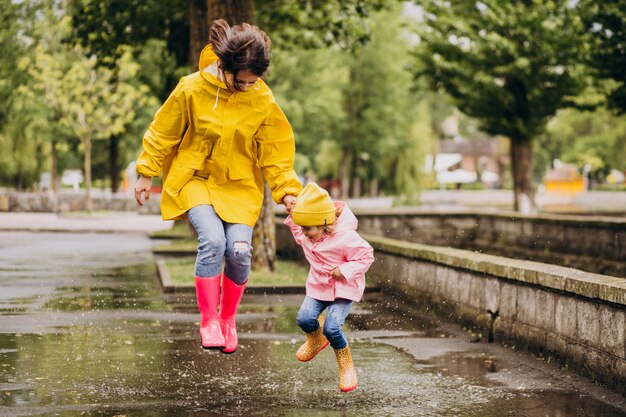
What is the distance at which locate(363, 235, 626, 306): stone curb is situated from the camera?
798 centimetres

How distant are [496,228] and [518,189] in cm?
1422

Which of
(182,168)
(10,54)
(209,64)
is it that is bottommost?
(182,168)

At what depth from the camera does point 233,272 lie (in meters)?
7.11

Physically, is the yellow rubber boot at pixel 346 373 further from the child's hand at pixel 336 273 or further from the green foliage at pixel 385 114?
the green foliage at pixel 385 114

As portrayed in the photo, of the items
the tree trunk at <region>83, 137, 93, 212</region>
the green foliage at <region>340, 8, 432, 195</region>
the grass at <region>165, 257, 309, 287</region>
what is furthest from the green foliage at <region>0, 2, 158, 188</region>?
the grass at <region>165, 257, 309, 287</region>

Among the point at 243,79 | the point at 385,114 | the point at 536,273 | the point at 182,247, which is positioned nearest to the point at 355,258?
the point at 243,79

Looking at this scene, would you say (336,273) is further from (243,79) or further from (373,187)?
(373,187)

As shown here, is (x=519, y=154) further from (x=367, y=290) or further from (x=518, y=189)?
(x=367, y=290)

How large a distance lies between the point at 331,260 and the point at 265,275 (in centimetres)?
973

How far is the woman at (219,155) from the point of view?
6.54 m

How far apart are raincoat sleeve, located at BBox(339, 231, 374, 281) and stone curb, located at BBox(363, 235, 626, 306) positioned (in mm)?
1910

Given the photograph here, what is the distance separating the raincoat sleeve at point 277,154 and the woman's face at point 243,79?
370 millimetres

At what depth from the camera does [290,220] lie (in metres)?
6.89

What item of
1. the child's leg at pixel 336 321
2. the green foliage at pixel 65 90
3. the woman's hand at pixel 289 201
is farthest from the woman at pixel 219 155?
the green foliage at pixel 65 90
